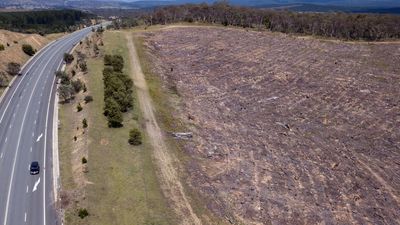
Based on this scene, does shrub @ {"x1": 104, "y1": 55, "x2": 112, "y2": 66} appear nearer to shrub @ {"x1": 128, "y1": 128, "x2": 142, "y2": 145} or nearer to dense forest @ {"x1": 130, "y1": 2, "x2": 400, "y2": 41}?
shrub @ {"x1": 128, "y1": 128, "x2": 142, "y2": 145}

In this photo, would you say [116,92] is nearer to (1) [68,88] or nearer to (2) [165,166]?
(1) [68,88]

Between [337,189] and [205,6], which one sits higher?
[205,6]

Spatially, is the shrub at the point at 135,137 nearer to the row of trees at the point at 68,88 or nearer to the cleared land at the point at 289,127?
the cleared land at the point at 289,127

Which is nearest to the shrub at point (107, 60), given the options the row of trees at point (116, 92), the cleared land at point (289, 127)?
the row of trees at point (116, 92)

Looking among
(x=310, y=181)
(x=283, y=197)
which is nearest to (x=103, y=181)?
(x=283, y=197)

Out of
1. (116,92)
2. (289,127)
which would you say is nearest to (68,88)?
(116,92)

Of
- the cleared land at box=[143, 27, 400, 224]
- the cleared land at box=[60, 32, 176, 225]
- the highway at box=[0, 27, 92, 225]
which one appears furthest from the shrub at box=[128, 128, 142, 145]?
the highway at box=[0, 27, 92, 225]

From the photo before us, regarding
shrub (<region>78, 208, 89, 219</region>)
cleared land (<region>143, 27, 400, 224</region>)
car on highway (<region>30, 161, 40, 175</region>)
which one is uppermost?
car on highway (<region>30, 161, 40, 175</region>)

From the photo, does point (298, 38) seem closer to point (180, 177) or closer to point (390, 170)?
point (390, 170)
